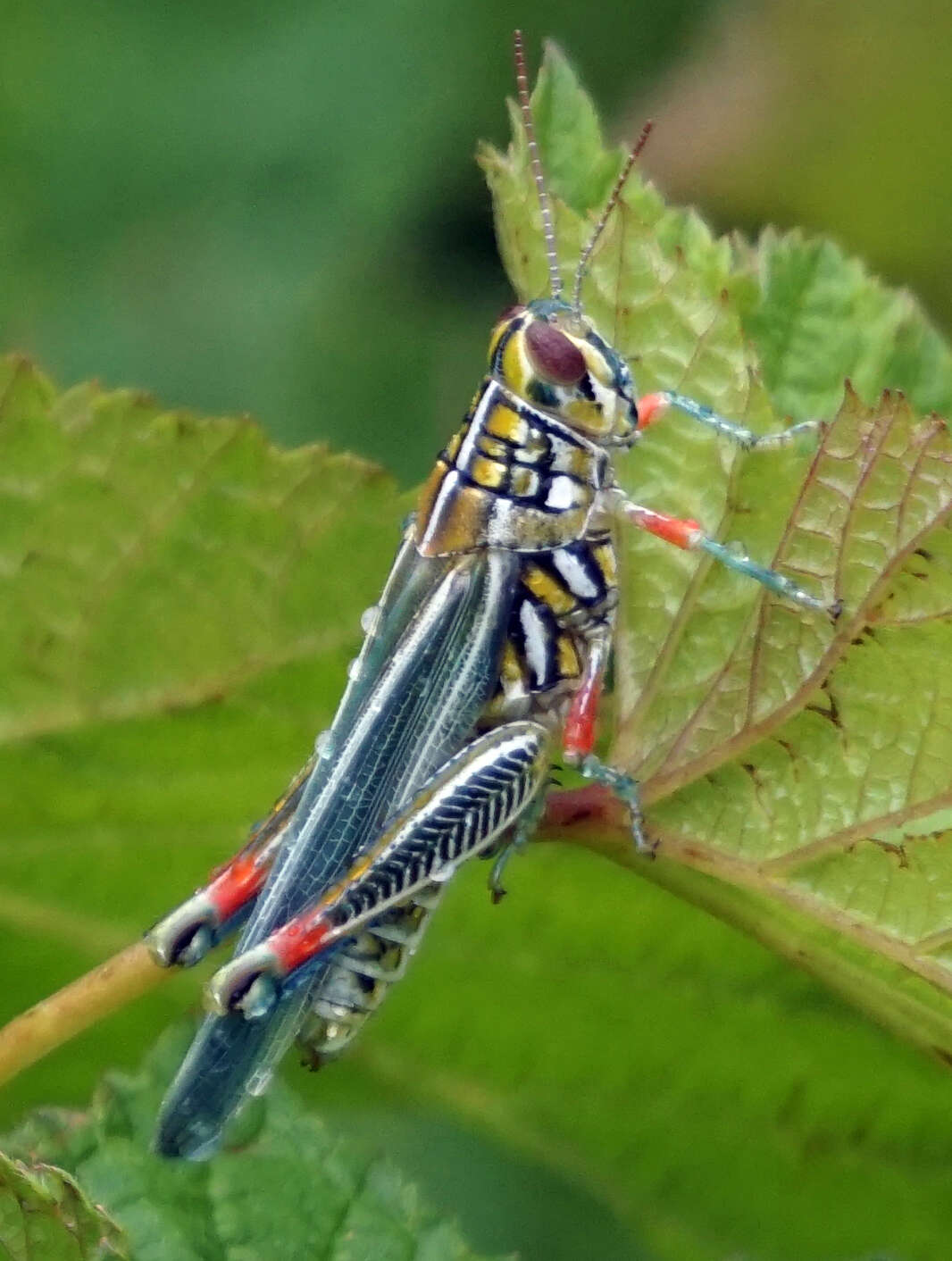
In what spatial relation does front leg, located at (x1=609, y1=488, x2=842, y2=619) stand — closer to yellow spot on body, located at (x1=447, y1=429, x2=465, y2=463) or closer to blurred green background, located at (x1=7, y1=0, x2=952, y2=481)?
yellow spot on body, located at (x1=447, y1=429, x2=465, y2=463)

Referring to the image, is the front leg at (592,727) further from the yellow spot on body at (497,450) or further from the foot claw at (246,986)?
the foot claw at (246,986)

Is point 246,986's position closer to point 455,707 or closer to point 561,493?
point 455,707

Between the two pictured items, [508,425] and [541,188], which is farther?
[508,425]

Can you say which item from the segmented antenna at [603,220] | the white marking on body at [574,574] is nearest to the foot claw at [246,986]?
the white marking on body at [574,574]

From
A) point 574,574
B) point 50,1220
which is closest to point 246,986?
point 50,1220

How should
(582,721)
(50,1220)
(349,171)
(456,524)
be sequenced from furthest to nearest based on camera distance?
(349,171) < (456,524) < (582,721) < (50,1220)

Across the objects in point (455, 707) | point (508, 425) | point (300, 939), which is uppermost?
point (508, 425)

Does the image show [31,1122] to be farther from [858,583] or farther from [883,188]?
[883,188]

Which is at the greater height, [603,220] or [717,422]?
[603,220]
